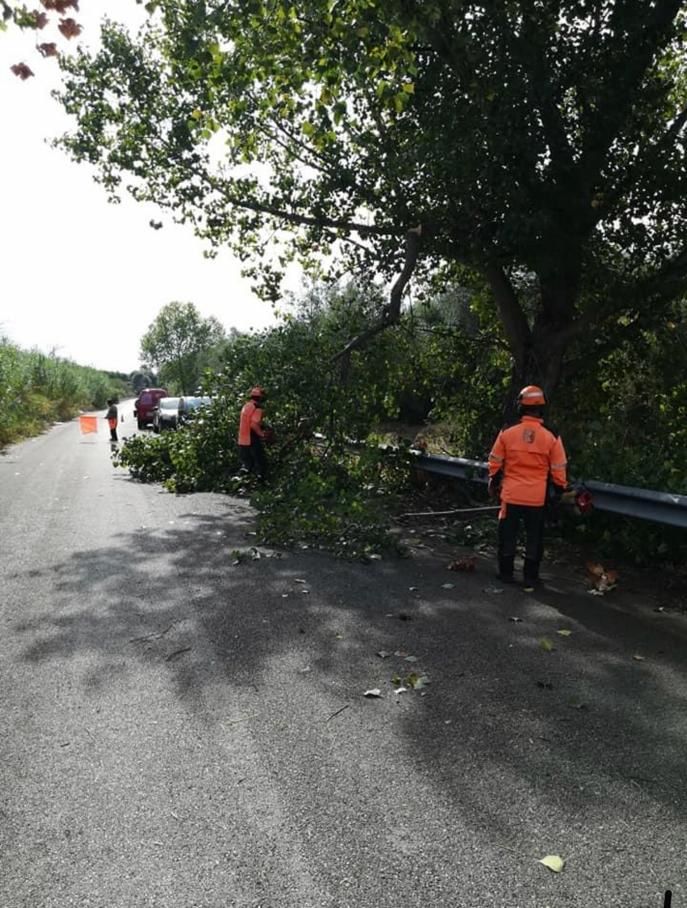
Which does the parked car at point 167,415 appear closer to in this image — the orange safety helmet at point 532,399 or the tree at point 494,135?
the tree at point 494,135

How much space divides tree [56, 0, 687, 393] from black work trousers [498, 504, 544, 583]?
14.0 ft

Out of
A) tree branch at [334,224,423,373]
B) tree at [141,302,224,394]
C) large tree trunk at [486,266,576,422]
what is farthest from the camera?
tree at [141,302,224,394]

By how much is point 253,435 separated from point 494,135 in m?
5.57

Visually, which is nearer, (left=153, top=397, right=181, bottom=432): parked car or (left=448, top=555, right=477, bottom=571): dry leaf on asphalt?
(left=448, top=555, right=477, bottom=571): dry leaf on asphalt

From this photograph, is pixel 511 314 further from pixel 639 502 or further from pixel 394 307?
pixel 639 502

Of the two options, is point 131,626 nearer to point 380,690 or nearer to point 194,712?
point 194,712

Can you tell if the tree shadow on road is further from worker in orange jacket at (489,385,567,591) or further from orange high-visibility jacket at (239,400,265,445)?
orange high-visibility jacket at (239,400,265,445)

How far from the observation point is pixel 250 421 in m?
11.8

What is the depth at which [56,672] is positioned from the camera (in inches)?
181

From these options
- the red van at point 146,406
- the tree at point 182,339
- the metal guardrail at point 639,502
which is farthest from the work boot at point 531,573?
the tree at point 182,339

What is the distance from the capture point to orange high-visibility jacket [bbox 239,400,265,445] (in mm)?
11805

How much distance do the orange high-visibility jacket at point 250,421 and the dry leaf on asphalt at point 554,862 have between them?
9.42 metres

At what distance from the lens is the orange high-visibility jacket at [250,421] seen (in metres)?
11.8

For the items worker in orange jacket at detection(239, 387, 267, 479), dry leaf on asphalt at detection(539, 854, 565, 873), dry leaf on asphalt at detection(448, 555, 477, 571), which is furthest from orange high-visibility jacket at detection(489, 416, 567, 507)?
worker in orange jacket at detection(239, 387, 267, 479)
